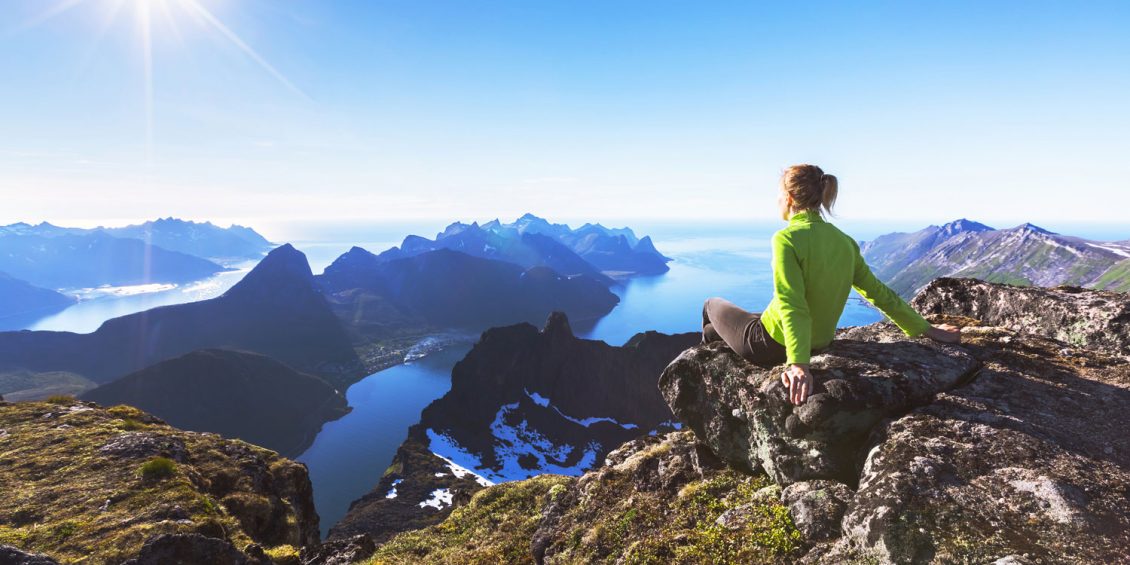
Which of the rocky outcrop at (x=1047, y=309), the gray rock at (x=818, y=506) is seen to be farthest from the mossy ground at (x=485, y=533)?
the rocky outcrop at (x=1047, y=309)

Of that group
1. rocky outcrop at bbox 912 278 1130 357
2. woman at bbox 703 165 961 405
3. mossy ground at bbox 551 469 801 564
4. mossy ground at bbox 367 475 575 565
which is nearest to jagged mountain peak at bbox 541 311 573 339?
mossy ground at bbox 367 475 575 565

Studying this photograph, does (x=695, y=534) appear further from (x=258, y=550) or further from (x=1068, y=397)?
(x=258, y=550)

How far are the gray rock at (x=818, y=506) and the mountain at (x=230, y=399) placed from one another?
573 feet

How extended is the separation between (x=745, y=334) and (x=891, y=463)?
298 cm

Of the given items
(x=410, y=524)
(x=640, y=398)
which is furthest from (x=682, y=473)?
(x=640, y=398)

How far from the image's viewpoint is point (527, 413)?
153375 mm

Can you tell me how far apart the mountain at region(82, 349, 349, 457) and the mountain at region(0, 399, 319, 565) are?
15069cm

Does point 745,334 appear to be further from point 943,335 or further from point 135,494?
point 135,494

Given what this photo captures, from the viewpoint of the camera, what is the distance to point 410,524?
263 feet

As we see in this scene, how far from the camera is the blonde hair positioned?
22.1 ft

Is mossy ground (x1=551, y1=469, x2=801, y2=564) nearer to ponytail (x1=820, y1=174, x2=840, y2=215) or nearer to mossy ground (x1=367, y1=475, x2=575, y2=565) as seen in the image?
mossy ground (x1=367, y1=475, x2=575, y2=565)

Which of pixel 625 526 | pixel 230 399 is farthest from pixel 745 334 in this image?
pixel 230 399

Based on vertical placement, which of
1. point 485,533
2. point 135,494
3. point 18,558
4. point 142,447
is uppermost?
point 18,558

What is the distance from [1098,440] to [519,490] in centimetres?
1459
